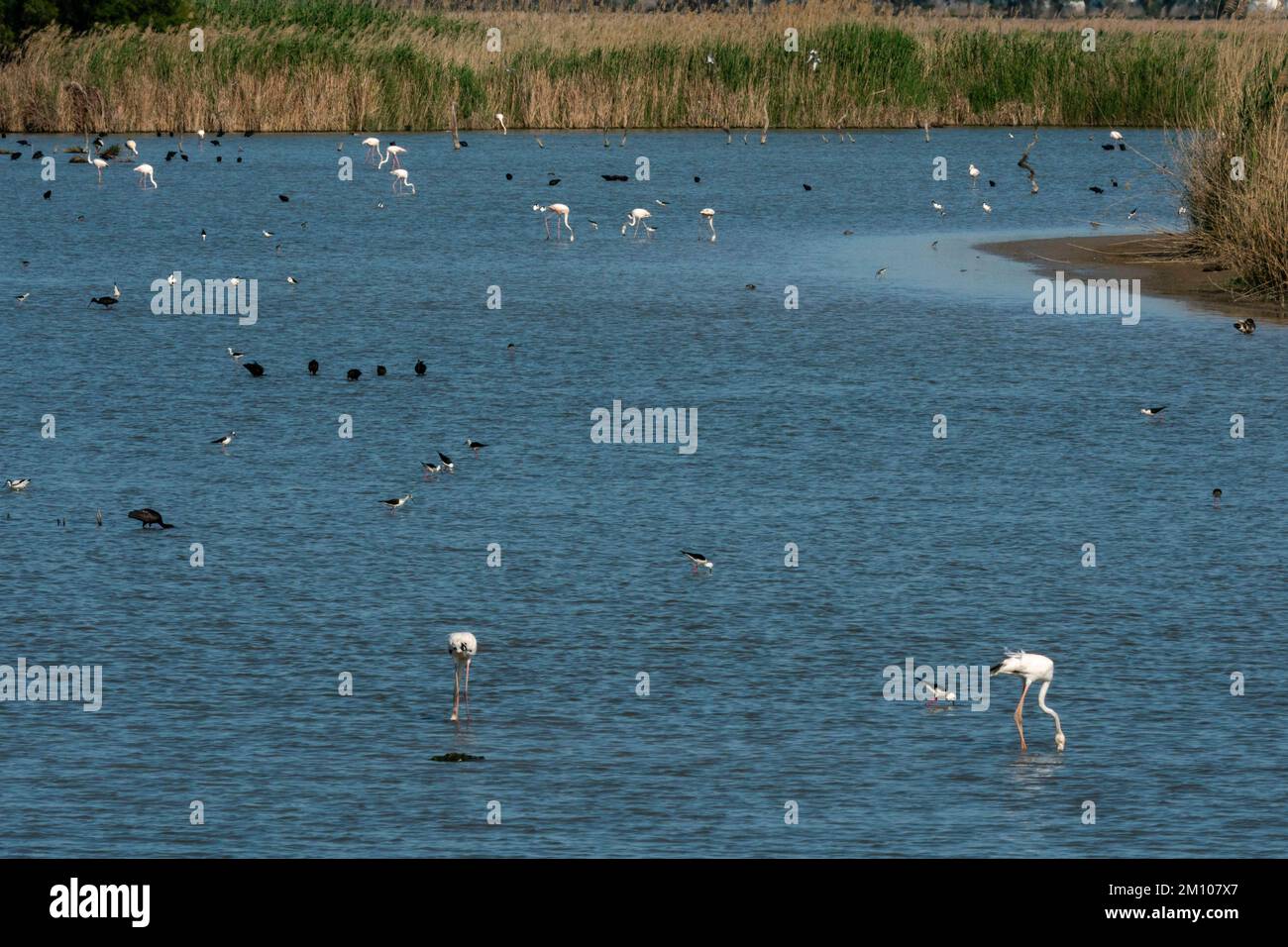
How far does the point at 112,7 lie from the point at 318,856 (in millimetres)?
47731

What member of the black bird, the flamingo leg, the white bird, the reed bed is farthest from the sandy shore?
the reed bed

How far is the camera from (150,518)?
13438 millimetres

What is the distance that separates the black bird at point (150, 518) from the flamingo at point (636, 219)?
18.1 metres

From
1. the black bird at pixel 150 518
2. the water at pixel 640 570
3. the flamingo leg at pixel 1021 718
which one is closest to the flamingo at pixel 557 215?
the water at pixel 640 570

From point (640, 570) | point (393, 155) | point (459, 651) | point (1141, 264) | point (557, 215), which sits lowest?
point (393, 155)

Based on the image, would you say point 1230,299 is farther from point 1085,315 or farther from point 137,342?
point 137,342

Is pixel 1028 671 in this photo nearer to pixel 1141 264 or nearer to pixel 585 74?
pixel 1141 264

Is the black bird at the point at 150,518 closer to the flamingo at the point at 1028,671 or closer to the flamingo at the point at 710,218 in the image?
the flamingo at the point at 1028,671

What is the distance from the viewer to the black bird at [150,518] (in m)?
13.4

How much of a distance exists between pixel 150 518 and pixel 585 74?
39.2 meters

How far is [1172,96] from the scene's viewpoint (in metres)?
52.4

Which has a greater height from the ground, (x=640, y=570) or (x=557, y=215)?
(x=640, y=570)

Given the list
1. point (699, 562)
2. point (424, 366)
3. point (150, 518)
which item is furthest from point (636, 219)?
point (699, 562)
